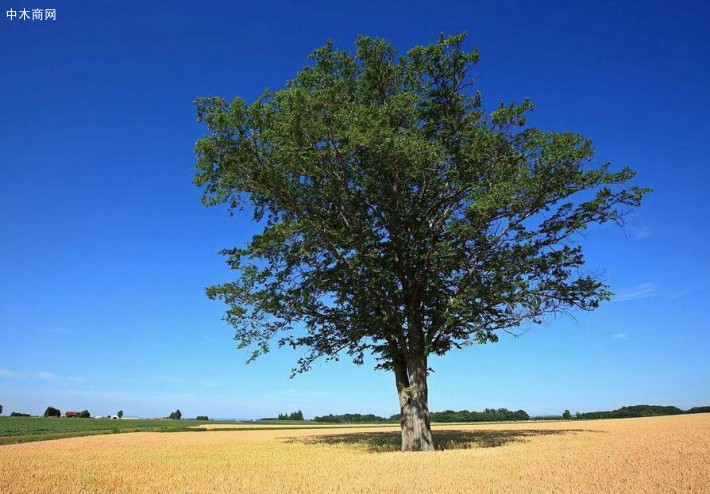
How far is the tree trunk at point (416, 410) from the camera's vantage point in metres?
22.1

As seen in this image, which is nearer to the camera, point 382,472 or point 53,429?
point 382,472

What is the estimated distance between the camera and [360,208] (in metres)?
24.8

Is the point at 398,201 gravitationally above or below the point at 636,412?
above

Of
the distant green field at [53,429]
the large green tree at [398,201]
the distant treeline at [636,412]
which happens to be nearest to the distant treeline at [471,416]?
the distant treeline at [636,412]

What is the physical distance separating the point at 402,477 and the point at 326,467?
134 inches

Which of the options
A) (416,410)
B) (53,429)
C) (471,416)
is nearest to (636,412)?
(471,416)

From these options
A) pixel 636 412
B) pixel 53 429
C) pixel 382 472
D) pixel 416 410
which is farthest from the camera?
pixel 636 412

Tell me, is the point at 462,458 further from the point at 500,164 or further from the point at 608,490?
the point at 500,164

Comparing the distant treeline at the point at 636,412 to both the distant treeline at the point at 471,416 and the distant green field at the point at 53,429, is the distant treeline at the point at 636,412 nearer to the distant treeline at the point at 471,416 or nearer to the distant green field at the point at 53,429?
the distant treeline at the point at 471,416

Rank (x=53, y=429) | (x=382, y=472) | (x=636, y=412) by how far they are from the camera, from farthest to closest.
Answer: (x=636, y=412), (x=53, y=429), (x=382, y=472)

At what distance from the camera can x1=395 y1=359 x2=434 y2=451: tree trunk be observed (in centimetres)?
2208

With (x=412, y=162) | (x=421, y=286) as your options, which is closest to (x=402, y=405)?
(x=421, y=286)

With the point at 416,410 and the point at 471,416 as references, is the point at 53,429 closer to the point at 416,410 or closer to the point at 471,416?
the point at 416,410

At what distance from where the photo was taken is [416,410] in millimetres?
22656
